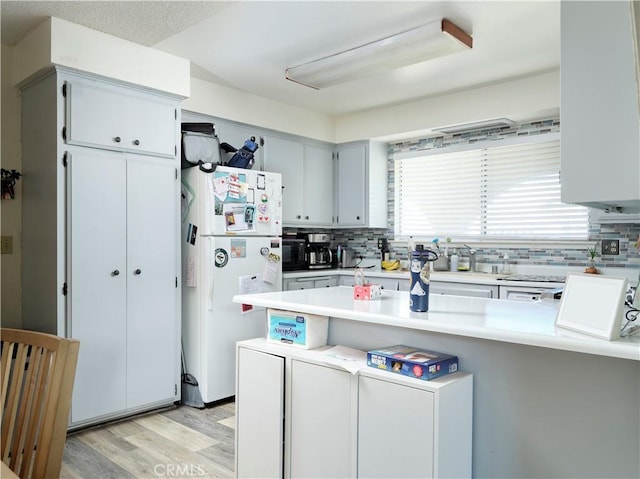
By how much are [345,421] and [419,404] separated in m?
0.37

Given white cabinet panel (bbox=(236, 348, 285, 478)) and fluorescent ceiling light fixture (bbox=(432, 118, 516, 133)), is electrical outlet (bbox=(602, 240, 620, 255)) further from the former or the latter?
white cabinet panel (bbox=(236, 348, 285, 478))

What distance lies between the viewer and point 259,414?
2271mm

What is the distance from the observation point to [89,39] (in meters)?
3.10

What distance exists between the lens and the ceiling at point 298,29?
2.83 metres

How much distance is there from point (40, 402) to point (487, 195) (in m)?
4.16

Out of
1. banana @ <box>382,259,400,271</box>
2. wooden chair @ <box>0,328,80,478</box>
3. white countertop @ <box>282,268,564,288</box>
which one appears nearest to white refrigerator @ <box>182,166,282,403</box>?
white countertop @ <box>282,268,564,288</box>

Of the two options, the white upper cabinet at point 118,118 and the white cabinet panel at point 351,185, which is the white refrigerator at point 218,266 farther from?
the white cabinet panel at point 351,185

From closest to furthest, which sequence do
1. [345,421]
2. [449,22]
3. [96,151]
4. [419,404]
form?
1. [419,404]
2. [345,421]
3. [449,22]
4. [96,151]

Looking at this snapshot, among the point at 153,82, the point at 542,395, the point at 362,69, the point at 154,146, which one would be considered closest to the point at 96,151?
the point at 154,146

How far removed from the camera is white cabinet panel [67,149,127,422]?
3.07 meters

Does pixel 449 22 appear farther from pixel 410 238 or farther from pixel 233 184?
pixel 410 238

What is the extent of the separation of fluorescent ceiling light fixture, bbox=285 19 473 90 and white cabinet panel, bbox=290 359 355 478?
2.08 meters

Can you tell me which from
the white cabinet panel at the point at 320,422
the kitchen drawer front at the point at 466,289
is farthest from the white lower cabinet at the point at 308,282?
the white cabinet panel at the point at 320,422

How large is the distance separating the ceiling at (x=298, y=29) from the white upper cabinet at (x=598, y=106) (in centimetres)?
149
